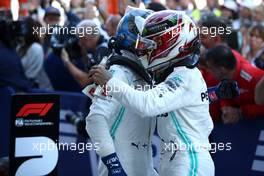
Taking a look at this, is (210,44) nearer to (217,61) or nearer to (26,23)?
(217,61)

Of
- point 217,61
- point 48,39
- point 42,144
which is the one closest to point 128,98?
point 42,144

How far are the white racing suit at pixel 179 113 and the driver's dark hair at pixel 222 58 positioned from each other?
2.25 meters

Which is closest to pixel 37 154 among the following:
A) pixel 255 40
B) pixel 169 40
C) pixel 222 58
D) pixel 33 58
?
pixel 169 40

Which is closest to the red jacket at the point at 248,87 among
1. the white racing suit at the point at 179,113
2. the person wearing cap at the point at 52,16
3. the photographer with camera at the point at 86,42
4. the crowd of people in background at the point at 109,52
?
the crowd of people in background at the point at 109,52

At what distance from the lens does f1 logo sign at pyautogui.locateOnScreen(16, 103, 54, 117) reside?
17.4 ft

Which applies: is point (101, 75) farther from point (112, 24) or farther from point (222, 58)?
point (112, 24)

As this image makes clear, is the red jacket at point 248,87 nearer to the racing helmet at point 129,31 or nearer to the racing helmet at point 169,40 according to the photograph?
the racing helmet at point 129,31

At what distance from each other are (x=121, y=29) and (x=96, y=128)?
697 mm

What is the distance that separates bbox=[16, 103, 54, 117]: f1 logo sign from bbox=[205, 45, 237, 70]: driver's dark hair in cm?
183

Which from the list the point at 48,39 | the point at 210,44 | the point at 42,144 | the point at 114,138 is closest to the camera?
the point at 114,138

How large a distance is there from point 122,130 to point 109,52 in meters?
0.57

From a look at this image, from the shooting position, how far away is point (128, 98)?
406 cm

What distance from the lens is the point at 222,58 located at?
648 centimetres

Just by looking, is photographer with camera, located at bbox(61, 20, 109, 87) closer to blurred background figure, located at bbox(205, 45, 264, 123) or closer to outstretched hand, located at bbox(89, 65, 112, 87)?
blurred background figure, located at bbox(205, 45, 264, 123)
